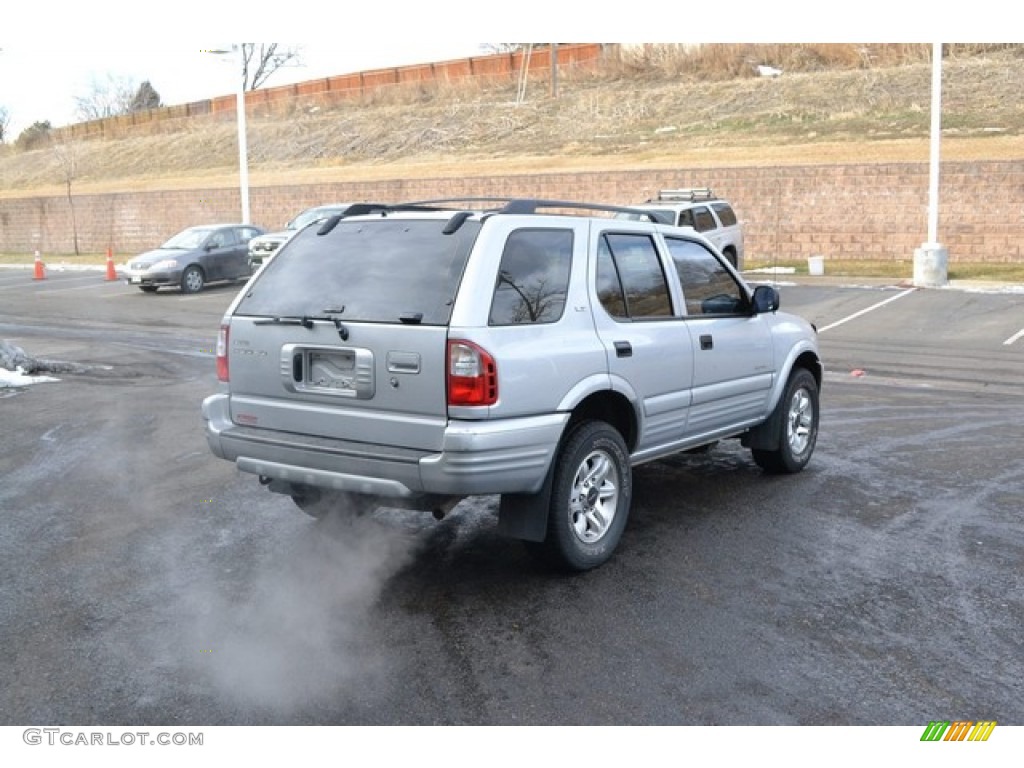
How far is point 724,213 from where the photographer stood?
2177 cm

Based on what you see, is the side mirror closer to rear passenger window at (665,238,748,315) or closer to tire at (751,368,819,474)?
rear passenger window at (665,238,748,315)

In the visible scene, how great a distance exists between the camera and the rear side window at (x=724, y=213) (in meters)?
21.4

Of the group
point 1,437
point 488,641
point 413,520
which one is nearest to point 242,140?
point 1,437

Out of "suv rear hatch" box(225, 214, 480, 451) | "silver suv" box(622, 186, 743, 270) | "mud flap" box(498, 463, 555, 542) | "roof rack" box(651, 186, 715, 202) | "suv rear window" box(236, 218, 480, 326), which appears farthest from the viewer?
"roof rack" box(651, 186, 715, 202)

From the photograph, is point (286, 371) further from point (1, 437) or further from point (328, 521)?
point (1, 437)

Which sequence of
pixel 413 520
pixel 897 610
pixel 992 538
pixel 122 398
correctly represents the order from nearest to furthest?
pixel 897 610
pixel 992 538
pixel 413 520
pixel 122 398

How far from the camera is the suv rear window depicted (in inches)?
197

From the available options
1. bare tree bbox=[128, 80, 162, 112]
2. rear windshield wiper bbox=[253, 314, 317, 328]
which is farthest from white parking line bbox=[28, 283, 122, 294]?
bare tree bbox=[128, 80, 162, 112]

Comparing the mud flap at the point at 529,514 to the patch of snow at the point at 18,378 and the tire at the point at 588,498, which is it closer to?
the tire at the point at 588,498

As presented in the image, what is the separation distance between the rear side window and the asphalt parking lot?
1297 cm

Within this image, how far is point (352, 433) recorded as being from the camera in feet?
16.6

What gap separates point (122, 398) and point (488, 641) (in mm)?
7154

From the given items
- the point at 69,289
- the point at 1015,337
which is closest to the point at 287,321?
the point at 1015,337

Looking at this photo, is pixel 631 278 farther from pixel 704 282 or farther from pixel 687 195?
pixel 687 195
